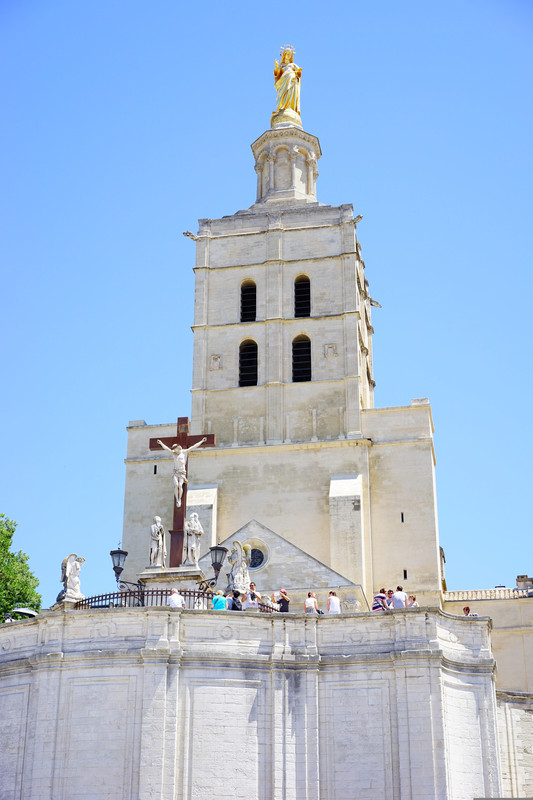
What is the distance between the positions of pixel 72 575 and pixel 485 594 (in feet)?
70.4

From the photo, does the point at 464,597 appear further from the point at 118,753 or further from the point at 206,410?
the point at 118,753

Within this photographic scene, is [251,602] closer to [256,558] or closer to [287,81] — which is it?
[256,558]

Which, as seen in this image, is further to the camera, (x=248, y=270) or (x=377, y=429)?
(x=248, y=270)

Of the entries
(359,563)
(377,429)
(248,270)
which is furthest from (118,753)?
(248,270)

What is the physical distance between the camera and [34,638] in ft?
85.8

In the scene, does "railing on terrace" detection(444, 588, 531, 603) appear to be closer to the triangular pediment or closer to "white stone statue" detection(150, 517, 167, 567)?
the triangular pediment

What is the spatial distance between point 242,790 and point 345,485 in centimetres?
1966

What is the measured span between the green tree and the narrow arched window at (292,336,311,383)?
510 inches

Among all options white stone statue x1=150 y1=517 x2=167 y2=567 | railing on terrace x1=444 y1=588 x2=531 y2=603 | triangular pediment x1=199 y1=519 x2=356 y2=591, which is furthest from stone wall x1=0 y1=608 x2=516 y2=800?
railing on terrace x1=444 y1=588 x2=531 y2=603

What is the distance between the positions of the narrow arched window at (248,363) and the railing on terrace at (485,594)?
11.6 m

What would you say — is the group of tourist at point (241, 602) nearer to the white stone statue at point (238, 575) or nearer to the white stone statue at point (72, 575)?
the white stone statue at point (238, 575)

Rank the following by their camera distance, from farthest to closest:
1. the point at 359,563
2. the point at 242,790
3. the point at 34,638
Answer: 1. the point at 359,563
2. the point at 34,638
3. the point at 242,790

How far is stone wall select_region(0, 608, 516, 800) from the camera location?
A: 24438 millimetres

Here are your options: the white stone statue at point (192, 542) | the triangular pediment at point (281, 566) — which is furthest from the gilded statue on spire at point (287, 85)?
the white stone statue at point (192, 542)
